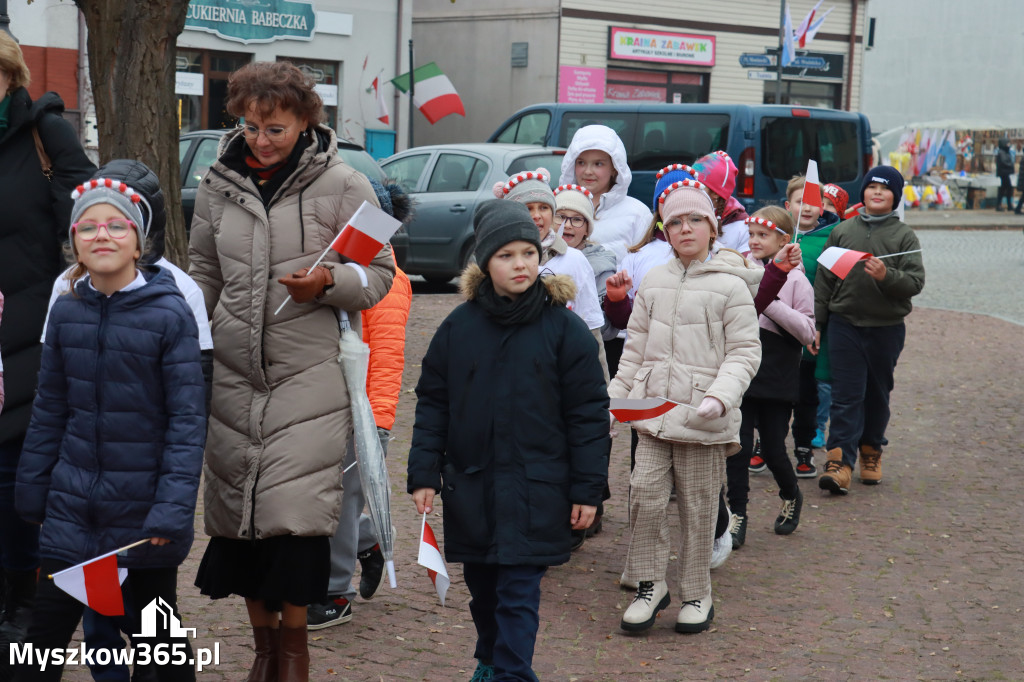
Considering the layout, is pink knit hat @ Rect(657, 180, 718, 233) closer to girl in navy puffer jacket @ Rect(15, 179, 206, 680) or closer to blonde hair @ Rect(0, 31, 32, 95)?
girl in navy puffer jacket @ Rect(15, 179, 206, 680)

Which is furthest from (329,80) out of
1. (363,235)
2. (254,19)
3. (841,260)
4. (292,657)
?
(292,657)

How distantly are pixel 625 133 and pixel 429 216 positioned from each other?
3317mm

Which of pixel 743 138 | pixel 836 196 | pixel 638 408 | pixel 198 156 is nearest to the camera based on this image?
pixel 638 408

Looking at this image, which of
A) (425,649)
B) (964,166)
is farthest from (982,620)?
(964,166)

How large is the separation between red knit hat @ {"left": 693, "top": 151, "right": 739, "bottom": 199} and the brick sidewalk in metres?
1.82

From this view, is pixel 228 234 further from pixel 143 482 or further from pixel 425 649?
pixel 425 649

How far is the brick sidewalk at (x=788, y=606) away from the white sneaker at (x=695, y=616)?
0.05m

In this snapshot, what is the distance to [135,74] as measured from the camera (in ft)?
26.7

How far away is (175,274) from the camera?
3984 mm

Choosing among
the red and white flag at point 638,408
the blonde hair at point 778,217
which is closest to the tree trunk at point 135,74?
the blonde hair at point 778,217

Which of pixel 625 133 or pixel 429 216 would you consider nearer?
pixel 429 216

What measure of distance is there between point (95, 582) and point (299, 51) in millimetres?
24344

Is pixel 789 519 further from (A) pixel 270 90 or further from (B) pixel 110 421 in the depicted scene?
(B) pixel 110 421

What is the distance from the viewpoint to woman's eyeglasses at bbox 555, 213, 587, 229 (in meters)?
5.91
